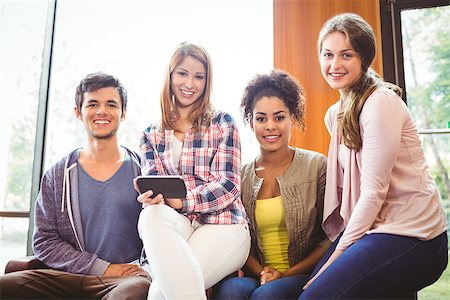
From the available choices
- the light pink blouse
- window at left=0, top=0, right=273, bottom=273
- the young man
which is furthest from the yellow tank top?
window at left=0, top=0, right=273, bottom=273

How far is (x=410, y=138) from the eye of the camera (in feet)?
4.35

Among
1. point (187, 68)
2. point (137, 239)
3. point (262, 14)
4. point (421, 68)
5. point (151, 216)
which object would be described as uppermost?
point (262, 14)

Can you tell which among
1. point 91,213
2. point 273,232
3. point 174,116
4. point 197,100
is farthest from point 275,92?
point 91,213

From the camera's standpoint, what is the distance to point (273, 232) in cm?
168

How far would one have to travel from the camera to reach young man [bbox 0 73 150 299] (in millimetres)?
1550

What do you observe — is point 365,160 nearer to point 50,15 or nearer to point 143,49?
point 143,49

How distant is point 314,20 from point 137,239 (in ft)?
5.57

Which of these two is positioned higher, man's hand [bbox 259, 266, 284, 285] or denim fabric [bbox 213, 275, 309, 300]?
man's hand [bbox 259, 266, 284, 285]

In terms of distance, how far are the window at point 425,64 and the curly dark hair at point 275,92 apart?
927 millimetres

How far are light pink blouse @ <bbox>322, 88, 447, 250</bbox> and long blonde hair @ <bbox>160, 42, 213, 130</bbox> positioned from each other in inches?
24.4

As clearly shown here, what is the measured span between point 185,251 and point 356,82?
85 centimetres

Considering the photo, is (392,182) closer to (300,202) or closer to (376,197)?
(376,197)

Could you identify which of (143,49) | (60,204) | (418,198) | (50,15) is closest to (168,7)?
(143,49)

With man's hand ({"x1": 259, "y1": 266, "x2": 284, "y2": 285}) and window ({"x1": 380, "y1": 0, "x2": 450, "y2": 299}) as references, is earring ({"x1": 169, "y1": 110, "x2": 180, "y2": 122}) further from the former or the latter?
window ({"x1": 380, "y1": 0, "x2": 450, "y2": 299})
